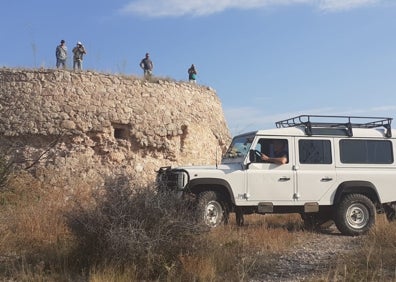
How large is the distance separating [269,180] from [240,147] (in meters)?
1.01

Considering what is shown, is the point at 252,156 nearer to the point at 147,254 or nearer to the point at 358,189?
the point at 358,189

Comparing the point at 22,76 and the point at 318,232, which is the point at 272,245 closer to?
the point at 318,232

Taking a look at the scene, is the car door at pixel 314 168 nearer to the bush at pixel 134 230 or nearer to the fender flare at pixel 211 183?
the fender flare at pixel 211 183

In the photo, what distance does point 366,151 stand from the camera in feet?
36.3

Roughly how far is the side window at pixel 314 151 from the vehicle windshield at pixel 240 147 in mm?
1076

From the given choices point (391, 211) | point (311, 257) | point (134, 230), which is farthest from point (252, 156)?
point (134, 230)

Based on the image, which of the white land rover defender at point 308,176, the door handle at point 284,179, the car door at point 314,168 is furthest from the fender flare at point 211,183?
the car door at point 314,168

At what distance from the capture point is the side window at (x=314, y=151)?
1059 centimetres

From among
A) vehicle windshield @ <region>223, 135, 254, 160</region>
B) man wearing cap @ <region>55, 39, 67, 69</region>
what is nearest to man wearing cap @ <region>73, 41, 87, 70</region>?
man wearing cap @ <region>55, 39, 67, 69</region>

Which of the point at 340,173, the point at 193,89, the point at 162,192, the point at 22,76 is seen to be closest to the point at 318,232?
the point at 340,173

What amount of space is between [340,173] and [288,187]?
123 centimetres

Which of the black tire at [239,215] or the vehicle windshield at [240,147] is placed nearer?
the black tire at [239,215]

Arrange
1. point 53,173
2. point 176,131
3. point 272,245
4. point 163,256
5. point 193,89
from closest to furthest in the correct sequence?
point 163,256 < point 272,245 < point 53,173 < point 176,131 < point 193,89

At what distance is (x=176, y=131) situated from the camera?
16.8 metres
